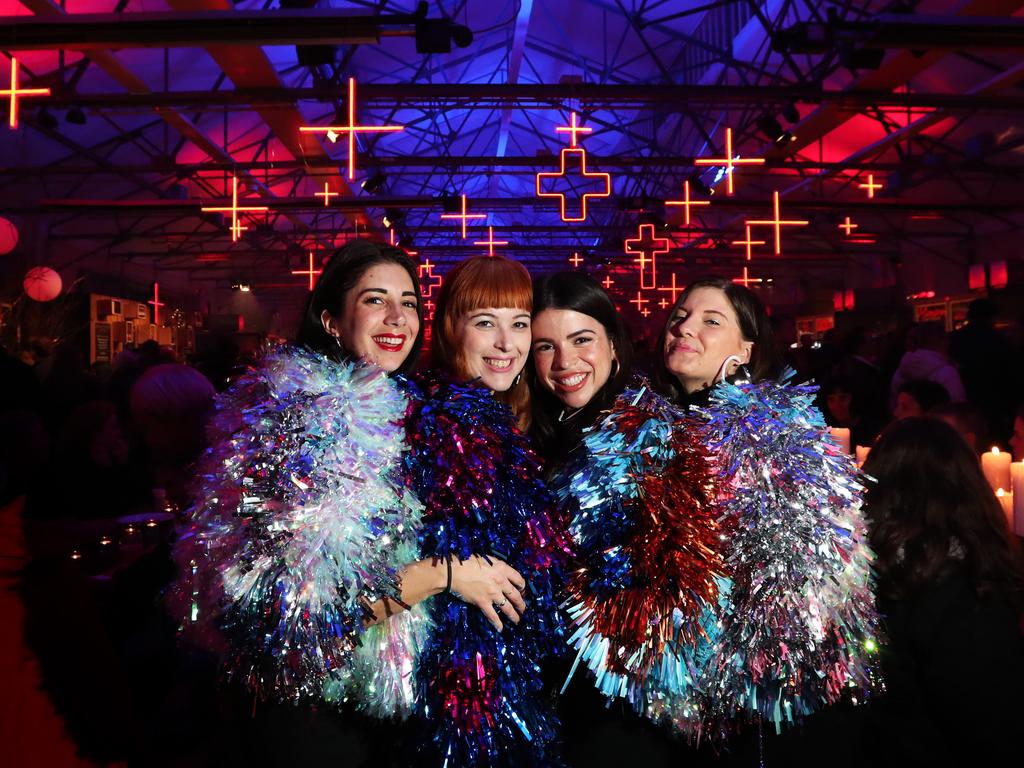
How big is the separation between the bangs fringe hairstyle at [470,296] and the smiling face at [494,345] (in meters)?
0.01

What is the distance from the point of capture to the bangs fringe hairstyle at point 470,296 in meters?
1.96

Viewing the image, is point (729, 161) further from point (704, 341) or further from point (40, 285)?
point (40, 285)

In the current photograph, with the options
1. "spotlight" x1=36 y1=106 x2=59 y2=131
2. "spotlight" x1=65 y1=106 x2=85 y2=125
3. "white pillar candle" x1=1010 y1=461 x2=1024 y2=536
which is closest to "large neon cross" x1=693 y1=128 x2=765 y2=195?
"white pillar candle" x1=1010 y1=461 x2=1024 y2=536

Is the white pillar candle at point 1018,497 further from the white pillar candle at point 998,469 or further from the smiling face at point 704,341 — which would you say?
the smiling face at point 704,341

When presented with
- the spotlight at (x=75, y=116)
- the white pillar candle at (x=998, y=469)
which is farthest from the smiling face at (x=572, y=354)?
the spotlight at (x=75, y=116)

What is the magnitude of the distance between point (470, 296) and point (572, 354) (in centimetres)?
31

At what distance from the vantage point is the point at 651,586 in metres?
1.42

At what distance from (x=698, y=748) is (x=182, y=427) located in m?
2.05

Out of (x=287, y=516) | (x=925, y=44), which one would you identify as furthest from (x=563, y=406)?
(x=925, y=44)

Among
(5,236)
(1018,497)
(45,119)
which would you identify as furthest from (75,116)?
(1018,497)

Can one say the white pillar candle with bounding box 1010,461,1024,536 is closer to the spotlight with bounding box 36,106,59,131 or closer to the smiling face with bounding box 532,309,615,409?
the smiling face with bounding box 532,309,615,409

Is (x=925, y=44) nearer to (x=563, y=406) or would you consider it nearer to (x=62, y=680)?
(x=563, y=406)

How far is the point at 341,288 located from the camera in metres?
1.83

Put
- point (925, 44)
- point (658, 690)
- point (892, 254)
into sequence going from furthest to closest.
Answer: point (892, 254) < point (925, 44) < point (658, 690)
